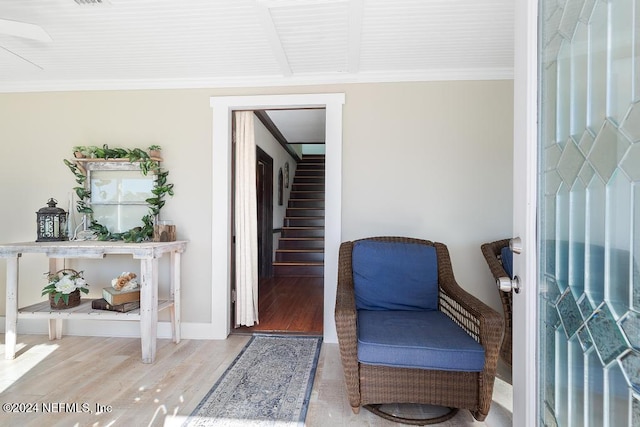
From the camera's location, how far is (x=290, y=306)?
3547mm

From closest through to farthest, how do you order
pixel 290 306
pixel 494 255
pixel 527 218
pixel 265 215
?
1. pixel 527 218
2. pixel 494 255
3. pixel 290 306
4. pixel 265 215

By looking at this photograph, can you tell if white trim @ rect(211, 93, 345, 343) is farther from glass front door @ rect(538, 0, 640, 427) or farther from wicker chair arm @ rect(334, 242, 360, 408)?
glass front door @ rect(538, 0, 640, 427)

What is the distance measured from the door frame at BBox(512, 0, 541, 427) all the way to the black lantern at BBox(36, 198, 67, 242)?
3.27 meters

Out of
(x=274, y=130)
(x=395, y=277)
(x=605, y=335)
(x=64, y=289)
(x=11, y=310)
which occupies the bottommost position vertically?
(x=11, y=310)

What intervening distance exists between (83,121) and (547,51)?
3.44 meters

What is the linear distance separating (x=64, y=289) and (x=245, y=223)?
1483mm

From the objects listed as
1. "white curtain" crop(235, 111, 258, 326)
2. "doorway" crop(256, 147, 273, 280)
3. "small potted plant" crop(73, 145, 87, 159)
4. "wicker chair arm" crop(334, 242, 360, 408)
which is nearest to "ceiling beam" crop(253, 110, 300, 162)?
"doorway" crop(256, 147, 273, 280)

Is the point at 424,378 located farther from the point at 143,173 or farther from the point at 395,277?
the point at 143,173

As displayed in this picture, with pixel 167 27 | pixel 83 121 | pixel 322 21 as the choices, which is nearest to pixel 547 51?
pixel 322 21

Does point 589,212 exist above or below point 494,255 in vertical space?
above

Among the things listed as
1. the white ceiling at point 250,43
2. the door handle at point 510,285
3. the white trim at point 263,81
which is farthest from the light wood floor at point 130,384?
the white trim at point 263,81

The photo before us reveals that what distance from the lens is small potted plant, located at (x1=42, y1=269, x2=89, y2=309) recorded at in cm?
233

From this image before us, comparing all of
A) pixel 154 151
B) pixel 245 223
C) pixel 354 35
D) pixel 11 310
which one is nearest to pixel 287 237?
pixel 245 223

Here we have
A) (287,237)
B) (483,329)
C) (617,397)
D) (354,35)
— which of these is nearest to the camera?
(617,397)
